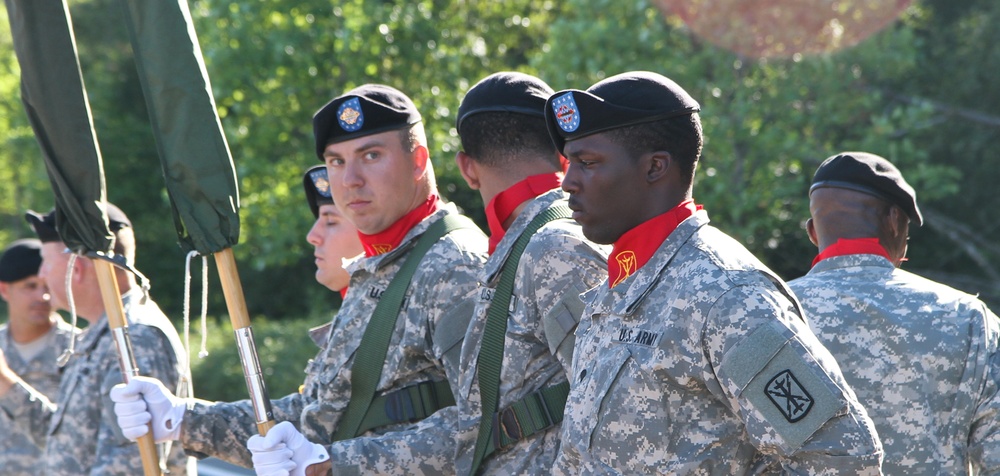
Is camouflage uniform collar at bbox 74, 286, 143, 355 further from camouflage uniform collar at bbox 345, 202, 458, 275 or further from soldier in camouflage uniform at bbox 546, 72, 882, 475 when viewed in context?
soldier in camouflage uniform at bbox 546, 72, 882, 475

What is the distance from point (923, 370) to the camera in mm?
3723

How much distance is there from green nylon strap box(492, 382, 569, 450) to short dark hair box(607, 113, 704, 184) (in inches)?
37.0

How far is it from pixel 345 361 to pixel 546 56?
8.25 meters

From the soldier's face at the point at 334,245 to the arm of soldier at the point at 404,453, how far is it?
4.89 ft

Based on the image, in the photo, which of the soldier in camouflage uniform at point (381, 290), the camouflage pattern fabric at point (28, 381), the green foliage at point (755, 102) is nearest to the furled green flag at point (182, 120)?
the soldier in camouflage uniform at point (381, 290)

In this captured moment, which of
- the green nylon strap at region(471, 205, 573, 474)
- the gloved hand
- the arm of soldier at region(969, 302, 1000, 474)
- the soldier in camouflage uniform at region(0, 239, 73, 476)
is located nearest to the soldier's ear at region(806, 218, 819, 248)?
the arm of soldier at region(969, 302, 1000, 474)

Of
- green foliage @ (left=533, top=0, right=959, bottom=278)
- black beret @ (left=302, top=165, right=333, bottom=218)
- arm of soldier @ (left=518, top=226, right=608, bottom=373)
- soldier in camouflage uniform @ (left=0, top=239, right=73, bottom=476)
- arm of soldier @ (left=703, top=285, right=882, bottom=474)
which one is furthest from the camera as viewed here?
green foliage @ (left=533, top=0, right=959, bottom=278)

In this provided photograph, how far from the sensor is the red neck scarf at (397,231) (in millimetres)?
4352

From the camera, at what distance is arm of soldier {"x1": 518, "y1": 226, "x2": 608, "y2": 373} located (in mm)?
3416

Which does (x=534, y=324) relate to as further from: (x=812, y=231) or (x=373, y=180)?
(x=812, y=231)

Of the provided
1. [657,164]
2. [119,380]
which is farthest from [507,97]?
[119,380]

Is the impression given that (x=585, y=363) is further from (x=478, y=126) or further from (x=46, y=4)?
(x=46, y=4)

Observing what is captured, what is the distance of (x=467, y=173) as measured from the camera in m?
4.05

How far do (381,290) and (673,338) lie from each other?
1761 mm
